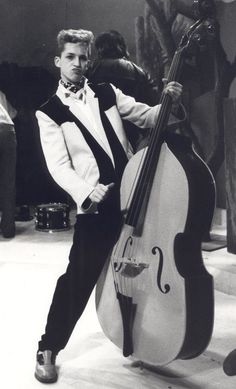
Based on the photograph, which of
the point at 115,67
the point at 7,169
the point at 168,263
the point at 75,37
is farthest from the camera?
the point at 7,169

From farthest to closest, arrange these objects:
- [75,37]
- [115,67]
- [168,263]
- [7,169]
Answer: [7,169] → [115,67] → [75,37] → [168,263]

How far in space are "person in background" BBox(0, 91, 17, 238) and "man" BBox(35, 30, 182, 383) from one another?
8.75 ft

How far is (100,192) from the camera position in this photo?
2389mm

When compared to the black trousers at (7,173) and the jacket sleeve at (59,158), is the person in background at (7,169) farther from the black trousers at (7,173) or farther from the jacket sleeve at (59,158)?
the jacket sleeve at (59,158)

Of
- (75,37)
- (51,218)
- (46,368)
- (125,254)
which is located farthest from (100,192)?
(51,218)

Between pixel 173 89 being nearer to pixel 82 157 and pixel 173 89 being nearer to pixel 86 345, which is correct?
pixel 82 157

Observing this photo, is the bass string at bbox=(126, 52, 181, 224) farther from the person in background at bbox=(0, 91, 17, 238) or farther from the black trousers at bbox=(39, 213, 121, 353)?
the person in background at bbox=(0, 91, 17, 238)

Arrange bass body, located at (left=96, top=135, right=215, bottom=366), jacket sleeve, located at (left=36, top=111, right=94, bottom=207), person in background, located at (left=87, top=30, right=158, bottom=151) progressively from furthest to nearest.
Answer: person in background, located at (left=87, top=30, right=158, bottom=151) < jacket sleeve, located at (left=36, top=111, right=94, bottom=207) < bass body, located at (left=96, top=135, right=215, bottom=366)

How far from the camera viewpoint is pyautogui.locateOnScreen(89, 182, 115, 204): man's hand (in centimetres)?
237

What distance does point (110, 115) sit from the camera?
2.60 meters

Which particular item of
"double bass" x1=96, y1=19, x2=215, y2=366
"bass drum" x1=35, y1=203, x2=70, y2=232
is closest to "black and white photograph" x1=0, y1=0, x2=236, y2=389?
"double bass" x1=96, y1=19, x2=215, y2=366

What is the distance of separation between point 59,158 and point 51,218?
10.2 feet

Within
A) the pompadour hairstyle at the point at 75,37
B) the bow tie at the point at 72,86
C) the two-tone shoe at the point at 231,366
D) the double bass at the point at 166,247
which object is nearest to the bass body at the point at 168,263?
the double bass at the point at 166,247

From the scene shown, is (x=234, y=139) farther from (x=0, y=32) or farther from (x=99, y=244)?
(x=0, y=32)
